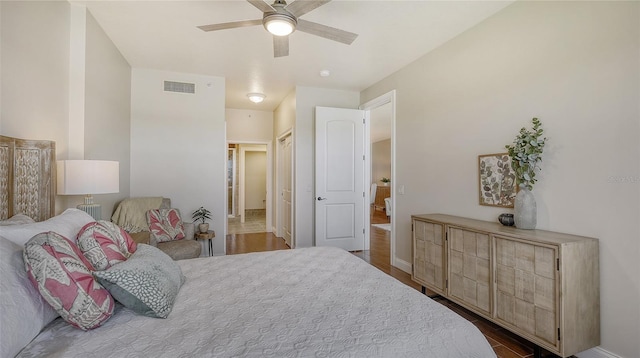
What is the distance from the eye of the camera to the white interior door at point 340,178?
4527mm

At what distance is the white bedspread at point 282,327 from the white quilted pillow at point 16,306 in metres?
0.05

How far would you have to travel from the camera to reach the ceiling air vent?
4.05 meters

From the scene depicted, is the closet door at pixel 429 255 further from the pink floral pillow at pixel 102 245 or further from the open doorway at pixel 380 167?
the pink floral pillow at pixel 102 245

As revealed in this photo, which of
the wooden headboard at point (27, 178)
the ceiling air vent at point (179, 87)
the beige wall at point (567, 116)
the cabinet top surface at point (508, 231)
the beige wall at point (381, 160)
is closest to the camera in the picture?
the wooden headboard at point (27, 178)

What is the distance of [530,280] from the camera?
1.92m

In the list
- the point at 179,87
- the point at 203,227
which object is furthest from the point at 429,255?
the point at 179,87

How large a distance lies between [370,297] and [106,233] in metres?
1.36

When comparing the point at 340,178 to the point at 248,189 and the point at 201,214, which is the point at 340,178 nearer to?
the point at 201,214

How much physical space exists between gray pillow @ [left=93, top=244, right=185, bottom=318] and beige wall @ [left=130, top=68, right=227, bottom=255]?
3.03 metres

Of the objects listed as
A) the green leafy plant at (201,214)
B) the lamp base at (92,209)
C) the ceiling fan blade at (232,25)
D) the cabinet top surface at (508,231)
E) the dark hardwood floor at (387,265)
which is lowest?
the dark hardwood floor at (387,265)

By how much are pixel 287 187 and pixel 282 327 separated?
4410mm

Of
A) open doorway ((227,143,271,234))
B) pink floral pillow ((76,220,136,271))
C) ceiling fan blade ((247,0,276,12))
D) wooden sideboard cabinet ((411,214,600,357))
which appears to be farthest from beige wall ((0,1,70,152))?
open doorway ((227,143,271,234))

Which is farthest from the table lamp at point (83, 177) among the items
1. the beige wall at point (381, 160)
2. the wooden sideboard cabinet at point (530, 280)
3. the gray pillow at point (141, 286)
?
the beige wall at point (381, 160)

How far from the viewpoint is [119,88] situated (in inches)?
135
